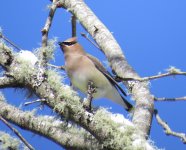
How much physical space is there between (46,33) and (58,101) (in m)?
0.45

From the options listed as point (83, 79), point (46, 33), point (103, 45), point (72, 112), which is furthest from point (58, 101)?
point (103, 45)

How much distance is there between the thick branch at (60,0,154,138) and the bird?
89 mm

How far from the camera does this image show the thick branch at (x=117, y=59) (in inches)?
73.5

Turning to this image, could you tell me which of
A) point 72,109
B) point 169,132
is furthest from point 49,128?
point 169,132

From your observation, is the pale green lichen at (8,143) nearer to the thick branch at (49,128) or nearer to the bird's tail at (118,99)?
the thick branch at (49,128)

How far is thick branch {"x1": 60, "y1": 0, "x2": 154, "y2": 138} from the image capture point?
187cm

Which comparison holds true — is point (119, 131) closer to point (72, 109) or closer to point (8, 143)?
point (72, 109)

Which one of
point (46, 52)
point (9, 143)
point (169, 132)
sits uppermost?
point (46, 52)

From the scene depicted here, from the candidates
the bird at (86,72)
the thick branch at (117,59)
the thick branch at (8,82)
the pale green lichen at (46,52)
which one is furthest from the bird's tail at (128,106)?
the thick branch at (8,82)

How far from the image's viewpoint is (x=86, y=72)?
2234mm

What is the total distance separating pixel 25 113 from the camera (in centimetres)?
162

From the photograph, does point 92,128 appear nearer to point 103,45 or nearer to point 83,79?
point 83,79

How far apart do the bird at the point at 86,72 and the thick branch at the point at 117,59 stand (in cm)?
9

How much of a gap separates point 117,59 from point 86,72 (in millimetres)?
165
